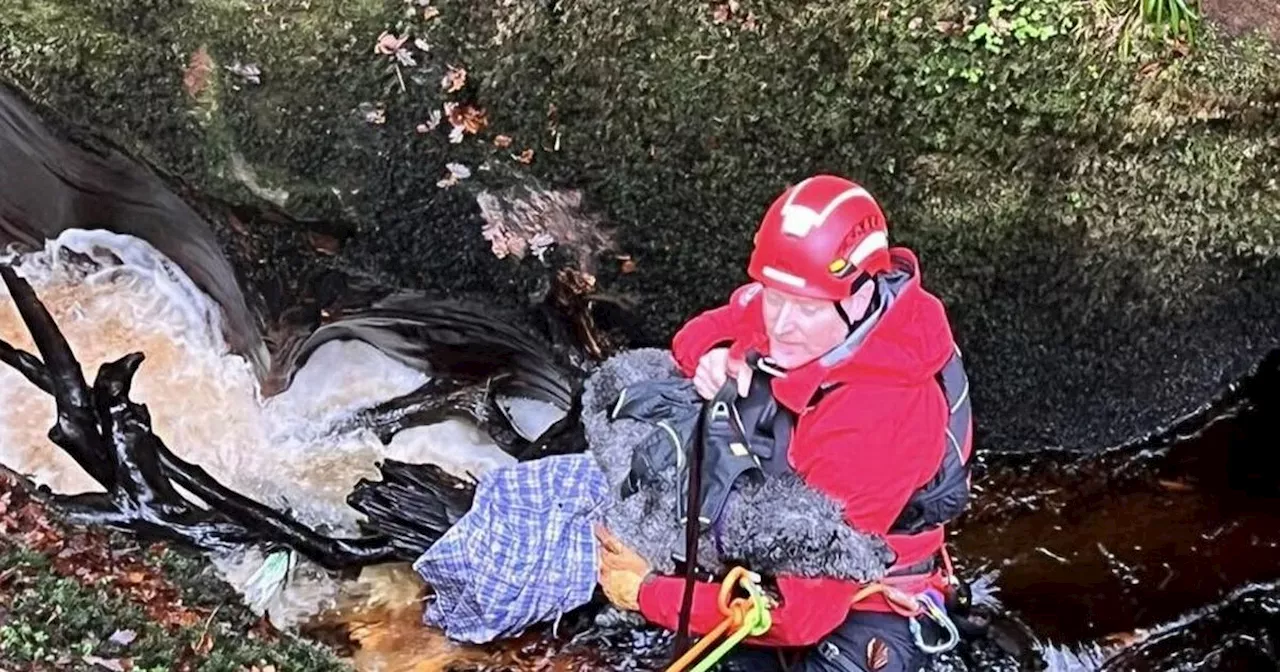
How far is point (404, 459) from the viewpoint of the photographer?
4711 mm

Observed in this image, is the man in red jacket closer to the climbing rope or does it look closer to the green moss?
the climbing rope

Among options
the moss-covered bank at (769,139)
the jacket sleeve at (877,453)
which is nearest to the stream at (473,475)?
the moss-covered bank at (769,139)

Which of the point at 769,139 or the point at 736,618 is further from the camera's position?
the point at 769,139

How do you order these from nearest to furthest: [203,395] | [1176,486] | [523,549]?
[523,549]
[1176,486]
[203,395]

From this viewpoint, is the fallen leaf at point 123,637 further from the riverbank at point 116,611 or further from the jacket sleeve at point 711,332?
the jacket sleeve at point 711,332

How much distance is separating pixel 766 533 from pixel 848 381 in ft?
1.23

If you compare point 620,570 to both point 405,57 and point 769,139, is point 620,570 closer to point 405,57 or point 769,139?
point 769,139

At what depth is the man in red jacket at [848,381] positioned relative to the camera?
2.71 metres

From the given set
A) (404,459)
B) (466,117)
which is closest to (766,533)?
(466,117)

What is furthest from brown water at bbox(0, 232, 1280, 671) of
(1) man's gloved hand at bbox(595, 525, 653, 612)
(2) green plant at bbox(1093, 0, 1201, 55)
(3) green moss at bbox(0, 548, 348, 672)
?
(2) green plant at bbox(1093, 0, 1201, 55)

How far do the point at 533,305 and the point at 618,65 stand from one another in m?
0.94

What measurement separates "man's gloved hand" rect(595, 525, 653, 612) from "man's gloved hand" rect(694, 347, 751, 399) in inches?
17.3

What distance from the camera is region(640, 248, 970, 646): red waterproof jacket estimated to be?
2727 mm

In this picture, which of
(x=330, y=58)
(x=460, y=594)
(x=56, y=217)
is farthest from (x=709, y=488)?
(x=56, y=217)
